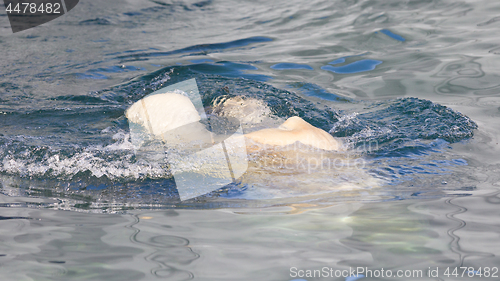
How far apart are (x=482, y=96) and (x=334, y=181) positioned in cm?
295

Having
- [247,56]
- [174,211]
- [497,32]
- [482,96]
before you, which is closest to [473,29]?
[497,32]

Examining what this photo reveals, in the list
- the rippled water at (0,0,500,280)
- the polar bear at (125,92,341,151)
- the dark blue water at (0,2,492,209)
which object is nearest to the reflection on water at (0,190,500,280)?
the rippled water at (0,0,500,280)

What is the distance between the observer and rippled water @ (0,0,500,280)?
1.83m

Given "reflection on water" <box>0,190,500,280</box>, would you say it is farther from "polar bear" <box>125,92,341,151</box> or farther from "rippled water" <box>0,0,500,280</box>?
"polar bear" <box>125,92,341,151</box>

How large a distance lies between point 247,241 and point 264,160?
1.10 metres

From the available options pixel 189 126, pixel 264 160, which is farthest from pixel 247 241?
pixel 189 126

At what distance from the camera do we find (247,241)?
1.96m

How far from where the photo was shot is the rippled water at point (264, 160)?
1.83 m

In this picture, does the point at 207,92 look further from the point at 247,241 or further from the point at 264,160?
the point at 247,241

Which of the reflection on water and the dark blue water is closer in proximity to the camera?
the reflection on water

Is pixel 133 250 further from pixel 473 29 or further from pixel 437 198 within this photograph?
pixel 473 29

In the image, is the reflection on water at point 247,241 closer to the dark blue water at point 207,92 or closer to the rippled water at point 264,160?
the rippled water at point 264,160

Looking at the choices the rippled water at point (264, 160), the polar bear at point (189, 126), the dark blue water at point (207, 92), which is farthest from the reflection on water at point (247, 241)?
the polar bear at point (189, 126)

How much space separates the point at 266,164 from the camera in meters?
2.97
